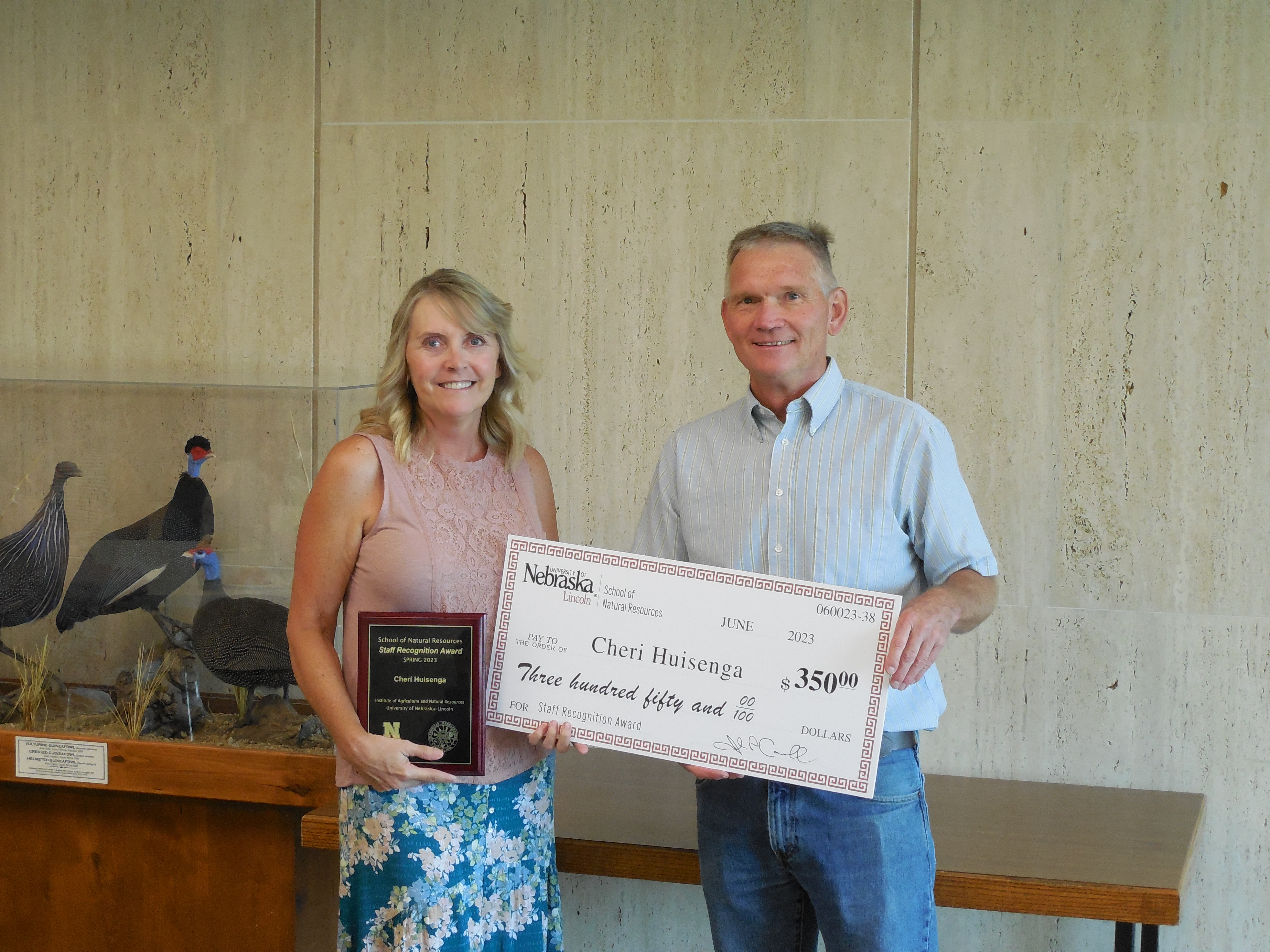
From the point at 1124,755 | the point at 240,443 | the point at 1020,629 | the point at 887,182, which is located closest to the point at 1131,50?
the point at 887,182

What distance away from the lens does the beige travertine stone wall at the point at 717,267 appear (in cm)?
246

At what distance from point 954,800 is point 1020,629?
1.43 ft

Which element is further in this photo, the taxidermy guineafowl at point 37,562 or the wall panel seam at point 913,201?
the wall panel seam at point 913,201

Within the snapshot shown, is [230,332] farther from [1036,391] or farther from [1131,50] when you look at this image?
[1131,50]

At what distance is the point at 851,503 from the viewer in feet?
5.37

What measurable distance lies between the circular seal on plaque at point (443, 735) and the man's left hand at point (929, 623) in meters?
0.64

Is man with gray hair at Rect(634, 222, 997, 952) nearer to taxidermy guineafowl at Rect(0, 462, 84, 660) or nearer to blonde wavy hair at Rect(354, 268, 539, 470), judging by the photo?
blonde wavy hair at Rect(354, 268, 539, 470)

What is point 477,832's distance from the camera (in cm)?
171

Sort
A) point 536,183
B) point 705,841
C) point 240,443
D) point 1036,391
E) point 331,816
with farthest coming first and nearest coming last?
1. point 536,183
2. point 1036,391
3. point 240,443
4. point 331,816
5. point 705,841

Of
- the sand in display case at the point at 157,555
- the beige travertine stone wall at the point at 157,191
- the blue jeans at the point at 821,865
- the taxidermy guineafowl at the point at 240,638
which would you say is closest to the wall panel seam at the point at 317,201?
the beige travertine stone wall at the point at 157,191

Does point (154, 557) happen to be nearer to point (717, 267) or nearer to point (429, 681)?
point (429, 681)

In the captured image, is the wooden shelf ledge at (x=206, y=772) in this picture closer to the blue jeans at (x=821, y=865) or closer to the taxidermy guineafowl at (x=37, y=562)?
the taxidermy guineafowl at (x=37, y=562)

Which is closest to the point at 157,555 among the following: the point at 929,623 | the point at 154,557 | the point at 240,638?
the point at 154,557

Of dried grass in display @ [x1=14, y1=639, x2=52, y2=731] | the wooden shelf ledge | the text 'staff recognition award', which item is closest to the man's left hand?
the text 'staff recognition award'
